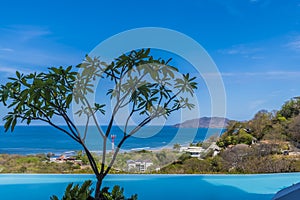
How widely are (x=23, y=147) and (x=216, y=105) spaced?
735cm

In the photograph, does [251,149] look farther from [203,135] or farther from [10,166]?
[10,166]

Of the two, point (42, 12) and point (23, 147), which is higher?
point (42, 12)

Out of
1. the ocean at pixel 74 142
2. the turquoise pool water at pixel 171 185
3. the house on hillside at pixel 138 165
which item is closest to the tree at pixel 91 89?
the ocean at pixel 74 142

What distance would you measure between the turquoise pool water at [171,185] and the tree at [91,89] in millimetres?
1875

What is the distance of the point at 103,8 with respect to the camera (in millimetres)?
6945

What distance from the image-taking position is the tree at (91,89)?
252 cm

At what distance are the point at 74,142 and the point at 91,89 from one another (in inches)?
279

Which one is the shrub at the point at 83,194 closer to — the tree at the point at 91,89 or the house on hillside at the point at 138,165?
the tree at the point at 91,89

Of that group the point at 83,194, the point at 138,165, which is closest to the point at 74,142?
the point at 138,165

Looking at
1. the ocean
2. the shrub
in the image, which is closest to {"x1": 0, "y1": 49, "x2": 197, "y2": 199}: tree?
the shrub

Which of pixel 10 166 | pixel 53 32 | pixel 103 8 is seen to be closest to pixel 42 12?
pixel 53 32

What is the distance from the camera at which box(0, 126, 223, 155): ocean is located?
5047mm

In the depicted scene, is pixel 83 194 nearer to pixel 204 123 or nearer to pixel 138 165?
pixel 204 123

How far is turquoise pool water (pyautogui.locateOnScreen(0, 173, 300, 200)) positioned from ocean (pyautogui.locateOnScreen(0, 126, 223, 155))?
75 centimetres
